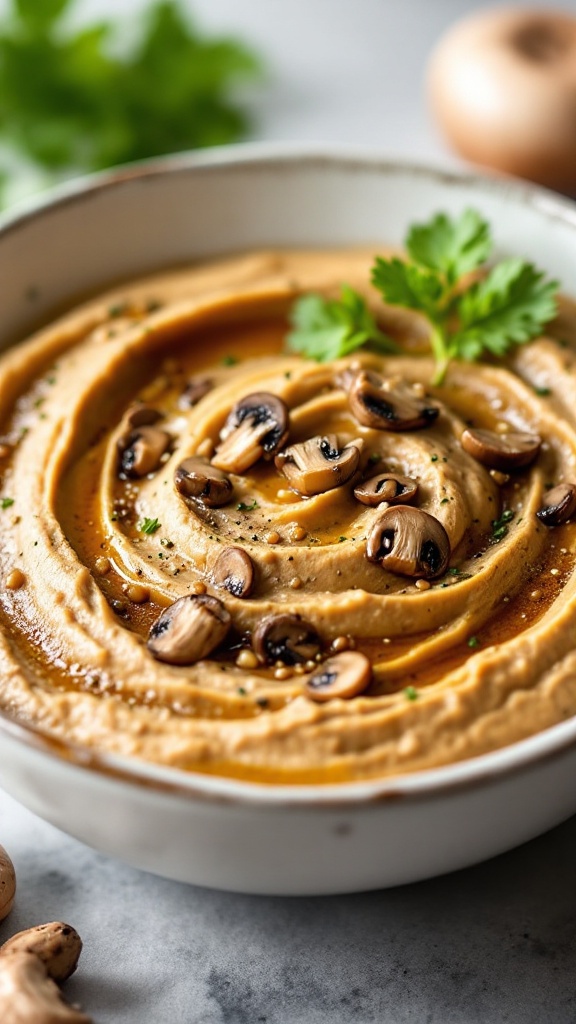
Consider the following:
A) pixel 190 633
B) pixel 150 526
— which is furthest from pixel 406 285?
pixel 190 633

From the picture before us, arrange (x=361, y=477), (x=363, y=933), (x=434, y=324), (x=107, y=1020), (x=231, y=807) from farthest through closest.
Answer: (x=434, y=324)
(x=361, y=477)
(x=363, y=933)
(x=107, y=1020)
(x=231, y=807)

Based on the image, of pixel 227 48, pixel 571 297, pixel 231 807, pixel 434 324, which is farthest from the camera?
pixel 227 48

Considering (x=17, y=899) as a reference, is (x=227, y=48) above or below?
above

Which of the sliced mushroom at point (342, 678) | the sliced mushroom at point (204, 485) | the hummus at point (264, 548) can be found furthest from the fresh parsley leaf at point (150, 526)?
the sliced mushroom at point (342, 678)

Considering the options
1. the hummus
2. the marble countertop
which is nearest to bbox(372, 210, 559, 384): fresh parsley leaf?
the hummus

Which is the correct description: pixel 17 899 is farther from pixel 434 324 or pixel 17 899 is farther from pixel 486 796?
pixel 434 324

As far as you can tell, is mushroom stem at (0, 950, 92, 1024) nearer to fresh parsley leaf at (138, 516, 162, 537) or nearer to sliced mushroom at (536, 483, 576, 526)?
fresh parsley leaf at (138, 516, 162, 537)

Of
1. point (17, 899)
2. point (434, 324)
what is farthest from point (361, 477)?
point (17, 899)

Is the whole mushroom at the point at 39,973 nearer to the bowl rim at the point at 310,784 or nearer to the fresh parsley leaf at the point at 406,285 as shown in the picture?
the bowl rim at the point at 310,784
